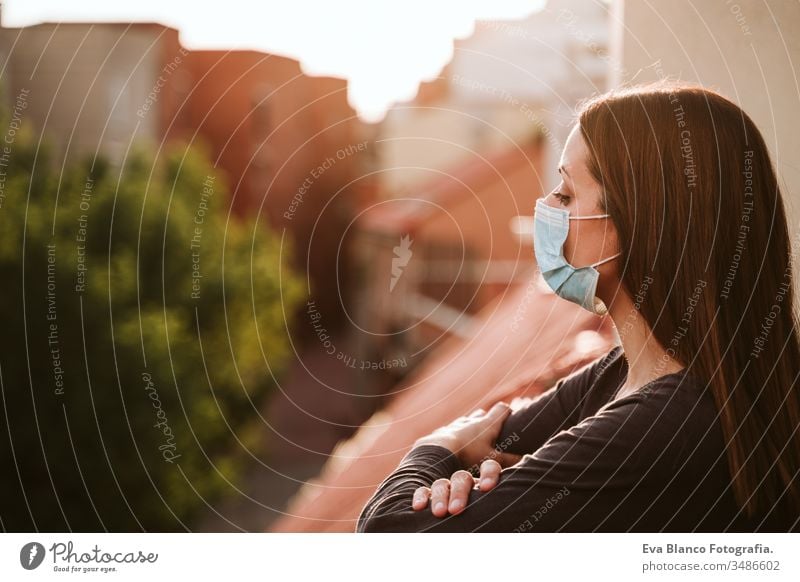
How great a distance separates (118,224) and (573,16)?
4335 millimetres

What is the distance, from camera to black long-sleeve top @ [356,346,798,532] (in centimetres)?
108

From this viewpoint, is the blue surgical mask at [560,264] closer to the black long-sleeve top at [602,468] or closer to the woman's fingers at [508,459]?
the black long-sleeve top at [602,468]

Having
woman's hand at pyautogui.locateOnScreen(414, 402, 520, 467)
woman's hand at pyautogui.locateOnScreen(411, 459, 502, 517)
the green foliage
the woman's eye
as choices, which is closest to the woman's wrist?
woman's hand at pyautogui.locateOnScreen(414, 402, 520, 467)

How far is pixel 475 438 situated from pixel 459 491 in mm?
198

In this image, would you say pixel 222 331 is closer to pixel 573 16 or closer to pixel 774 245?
pixel 573 16

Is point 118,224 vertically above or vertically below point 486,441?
above

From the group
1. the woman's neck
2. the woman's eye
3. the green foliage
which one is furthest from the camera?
the green foliage

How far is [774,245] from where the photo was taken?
1.26 metres

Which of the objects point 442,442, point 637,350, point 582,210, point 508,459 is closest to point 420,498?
point 442,442

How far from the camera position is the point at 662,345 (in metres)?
1.20

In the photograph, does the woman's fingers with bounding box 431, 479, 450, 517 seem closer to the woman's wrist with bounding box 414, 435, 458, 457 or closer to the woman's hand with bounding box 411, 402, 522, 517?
the woman's hand with bounding box 411, 402, 522, 517

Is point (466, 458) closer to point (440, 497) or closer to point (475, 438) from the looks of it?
point (475, 438)

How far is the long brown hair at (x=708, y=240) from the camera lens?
3.80 ft
